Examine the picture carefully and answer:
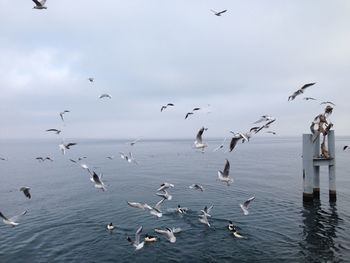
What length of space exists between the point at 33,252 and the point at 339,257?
867 inches

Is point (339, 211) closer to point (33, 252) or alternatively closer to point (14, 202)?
point (33, 252)

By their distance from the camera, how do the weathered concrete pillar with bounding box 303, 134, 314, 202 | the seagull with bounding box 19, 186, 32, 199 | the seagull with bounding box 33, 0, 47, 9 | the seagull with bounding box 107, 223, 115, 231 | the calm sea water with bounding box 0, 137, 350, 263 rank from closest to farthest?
1. the seagull with bounding box 33, 0, 47, 9
2. the seagull with bounding box 19, 186, 32, 199
3. the calm sea water with bounding box 0, 137, 350, 263
4. the seagull with bounding box 107, 223, 115, 231
5. the weathered concrete pillar with bounding box 303, 134, 314, 202

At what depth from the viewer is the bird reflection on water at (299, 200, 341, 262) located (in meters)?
24.4

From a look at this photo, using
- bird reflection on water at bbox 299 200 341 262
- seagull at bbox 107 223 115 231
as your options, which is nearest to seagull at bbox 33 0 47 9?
seagull at bbox 107 223 115 231

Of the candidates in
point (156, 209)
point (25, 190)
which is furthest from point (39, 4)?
point (156, 209)

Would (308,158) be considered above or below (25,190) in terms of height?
above

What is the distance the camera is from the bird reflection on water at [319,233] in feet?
79.9

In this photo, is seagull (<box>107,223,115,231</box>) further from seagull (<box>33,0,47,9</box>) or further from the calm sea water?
seagull (<box>33,0,47,9</box>)

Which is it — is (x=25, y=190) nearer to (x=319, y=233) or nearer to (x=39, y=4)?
(x=39, y=4)

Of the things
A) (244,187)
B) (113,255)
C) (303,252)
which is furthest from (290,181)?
(113,255)

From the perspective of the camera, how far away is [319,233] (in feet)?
94.3

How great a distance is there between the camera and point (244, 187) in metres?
53.2

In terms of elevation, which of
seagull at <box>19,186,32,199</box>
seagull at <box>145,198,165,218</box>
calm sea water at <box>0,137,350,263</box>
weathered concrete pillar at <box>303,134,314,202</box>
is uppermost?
weathered concrete pillar at <box>303,134,314,202</box>

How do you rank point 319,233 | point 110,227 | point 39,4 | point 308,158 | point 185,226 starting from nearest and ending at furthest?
point 39,4
point 319,233
point 110,227
point 185,226
point 308,158
